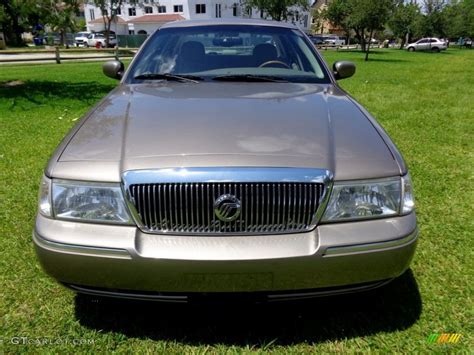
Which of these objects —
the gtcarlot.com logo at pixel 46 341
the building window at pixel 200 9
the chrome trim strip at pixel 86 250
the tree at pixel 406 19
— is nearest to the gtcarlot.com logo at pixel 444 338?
the chrome trim strip at pixel 86 250

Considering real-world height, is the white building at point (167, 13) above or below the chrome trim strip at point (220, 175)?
above

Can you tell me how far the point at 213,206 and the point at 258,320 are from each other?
83cm

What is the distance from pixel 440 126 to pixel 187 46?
4.89 meters

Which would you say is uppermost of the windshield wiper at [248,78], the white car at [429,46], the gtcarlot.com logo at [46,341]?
the windshield wiper at [248,78]

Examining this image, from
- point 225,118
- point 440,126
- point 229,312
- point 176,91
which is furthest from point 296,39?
point 440,126

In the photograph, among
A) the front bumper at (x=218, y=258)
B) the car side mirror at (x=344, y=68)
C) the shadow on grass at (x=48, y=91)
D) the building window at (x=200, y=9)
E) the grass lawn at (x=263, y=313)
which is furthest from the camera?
the building window at (x=200, y=9)

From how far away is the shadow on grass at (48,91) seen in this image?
9.09 meters

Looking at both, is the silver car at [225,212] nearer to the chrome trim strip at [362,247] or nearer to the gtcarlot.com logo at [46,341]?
the chrome trim strip at [362,247]

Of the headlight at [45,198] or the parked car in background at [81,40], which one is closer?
the headlight at [45,198]

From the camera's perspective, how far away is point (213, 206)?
1796mm

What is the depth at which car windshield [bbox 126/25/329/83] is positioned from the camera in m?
3.17

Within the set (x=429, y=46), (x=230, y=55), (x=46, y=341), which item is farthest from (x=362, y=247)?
(x=429, y=46)

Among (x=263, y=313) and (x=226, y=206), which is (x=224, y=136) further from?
(x=263, y=313)

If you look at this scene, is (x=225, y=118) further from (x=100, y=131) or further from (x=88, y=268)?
(x=88, y=268)
